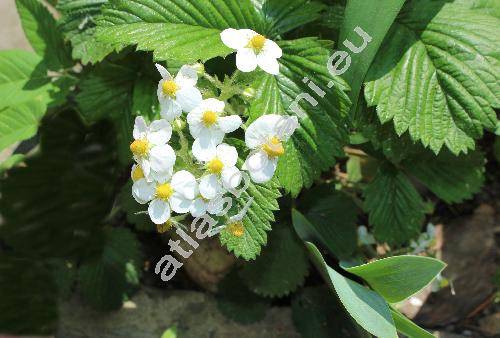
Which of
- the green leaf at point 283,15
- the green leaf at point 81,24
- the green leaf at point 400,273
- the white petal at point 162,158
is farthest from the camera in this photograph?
the green leaf at point 81,24

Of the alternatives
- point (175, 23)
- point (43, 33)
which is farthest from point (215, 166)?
point (43, 33)

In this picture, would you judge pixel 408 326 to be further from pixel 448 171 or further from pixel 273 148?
pixel 448 171

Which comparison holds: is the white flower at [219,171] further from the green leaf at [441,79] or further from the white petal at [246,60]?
the green leaf at [441,79]

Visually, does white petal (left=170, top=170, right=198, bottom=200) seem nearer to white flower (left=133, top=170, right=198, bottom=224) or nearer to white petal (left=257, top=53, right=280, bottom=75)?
white flower (left=133, top=170, right=198, bottom=224)

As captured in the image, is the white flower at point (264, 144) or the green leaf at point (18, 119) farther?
the green leaf at point (18, 119)

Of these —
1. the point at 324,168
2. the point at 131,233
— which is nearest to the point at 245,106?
the point at 324,168

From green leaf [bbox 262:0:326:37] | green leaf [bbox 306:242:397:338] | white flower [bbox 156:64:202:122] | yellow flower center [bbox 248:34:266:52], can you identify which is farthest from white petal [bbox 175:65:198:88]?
green leaf [bbox 306:242:397:338]

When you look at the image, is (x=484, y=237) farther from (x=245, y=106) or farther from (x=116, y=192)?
(x=116, y=192)

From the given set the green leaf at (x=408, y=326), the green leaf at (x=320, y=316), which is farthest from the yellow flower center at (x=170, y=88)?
the green leaf at (x=320, y=316)
